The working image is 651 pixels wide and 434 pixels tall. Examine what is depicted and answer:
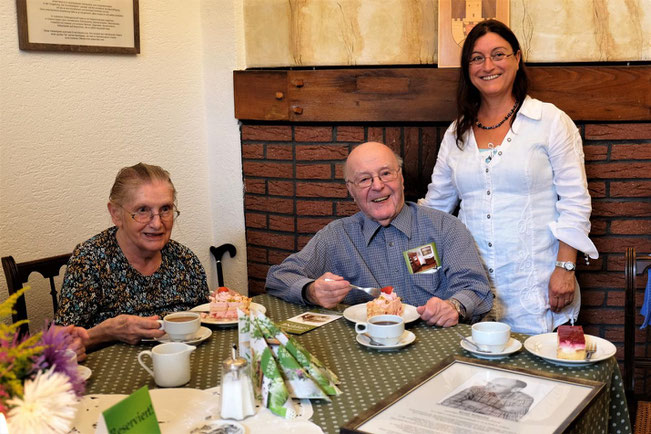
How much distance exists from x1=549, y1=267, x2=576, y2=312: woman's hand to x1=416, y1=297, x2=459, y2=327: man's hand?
2.29 ft

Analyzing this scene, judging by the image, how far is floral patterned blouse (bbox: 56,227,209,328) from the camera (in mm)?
1996

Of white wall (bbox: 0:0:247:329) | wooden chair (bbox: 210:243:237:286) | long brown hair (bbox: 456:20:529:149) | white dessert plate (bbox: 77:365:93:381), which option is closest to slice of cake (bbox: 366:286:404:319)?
white dessert plate (bbox: 77:365:93:381)

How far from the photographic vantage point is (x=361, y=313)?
202cm

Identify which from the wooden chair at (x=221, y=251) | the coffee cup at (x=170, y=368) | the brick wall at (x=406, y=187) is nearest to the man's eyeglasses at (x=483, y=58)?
the brick wall at (x=406, y=187)

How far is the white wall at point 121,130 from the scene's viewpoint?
8.43 feet

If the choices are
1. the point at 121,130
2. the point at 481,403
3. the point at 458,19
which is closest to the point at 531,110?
the point at 458,19

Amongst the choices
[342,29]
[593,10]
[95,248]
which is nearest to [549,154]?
[593,10]

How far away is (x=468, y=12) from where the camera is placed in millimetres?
2754

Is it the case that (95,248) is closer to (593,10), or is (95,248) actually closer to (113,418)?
(113,418)

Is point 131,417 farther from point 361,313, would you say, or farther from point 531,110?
point 531,110

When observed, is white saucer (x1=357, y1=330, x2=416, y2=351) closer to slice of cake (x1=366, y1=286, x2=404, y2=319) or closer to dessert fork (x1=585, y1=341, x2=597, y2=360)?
slice of cake (x1=366, y1=286, x2=404, y2=319)

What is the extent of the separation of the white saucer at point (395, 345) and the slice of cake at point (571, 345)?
0.35m

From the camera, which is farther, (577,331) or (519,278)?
(519,278)

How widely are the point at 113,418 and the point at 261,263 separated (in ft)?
7.20
